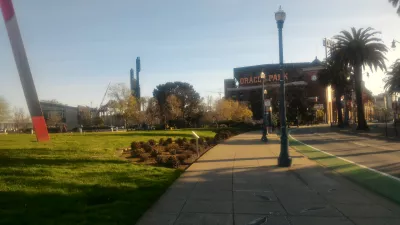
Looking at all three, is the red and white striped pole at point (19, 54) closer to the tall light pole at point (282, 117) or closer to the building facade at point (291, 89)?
the tall light pole at point (282, 117)

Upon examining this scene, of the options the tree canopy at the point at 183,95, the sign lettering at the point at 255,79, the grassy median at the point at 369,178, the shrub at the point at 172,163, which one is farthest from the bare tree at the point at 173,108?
the shrub at the point at 172,163

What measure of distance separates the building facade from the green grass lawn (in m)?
85.0

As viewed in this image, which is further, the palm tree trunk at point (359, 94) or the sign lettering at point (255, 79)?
the sign lettering at point (255, 79)

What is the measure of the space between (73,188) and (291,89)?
9979 centimetres

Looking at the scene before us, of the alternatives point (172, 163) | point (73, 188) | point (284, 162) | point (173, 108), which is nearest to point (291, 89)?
point (173, 108)

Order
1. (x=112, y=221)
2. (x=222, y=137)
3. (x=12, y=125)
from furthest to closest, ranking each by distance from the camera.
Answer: (x=12, y=125) → (x=222, y=137) → (x=112, y=221)

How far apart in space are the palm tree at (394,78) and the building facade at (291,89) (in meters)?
34.3

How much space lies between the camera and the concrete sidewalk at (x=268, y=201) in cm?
721

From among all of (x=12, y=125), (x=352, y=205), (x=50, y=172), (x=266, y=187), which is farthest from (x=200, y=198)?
(x=12, y=125)

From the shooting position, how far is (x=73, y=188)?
8.84m

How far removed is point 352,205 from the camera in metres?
A: 8.41

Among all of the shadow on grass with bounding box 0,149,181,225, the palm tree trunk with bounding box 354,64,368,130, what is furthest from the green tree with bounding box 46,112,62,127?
the shadow on grass with bounding box 0,149,181,225

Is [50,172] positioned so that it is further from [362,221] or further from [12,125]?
[12,125]

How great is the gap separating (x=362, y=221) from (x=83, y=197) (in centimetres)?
552
